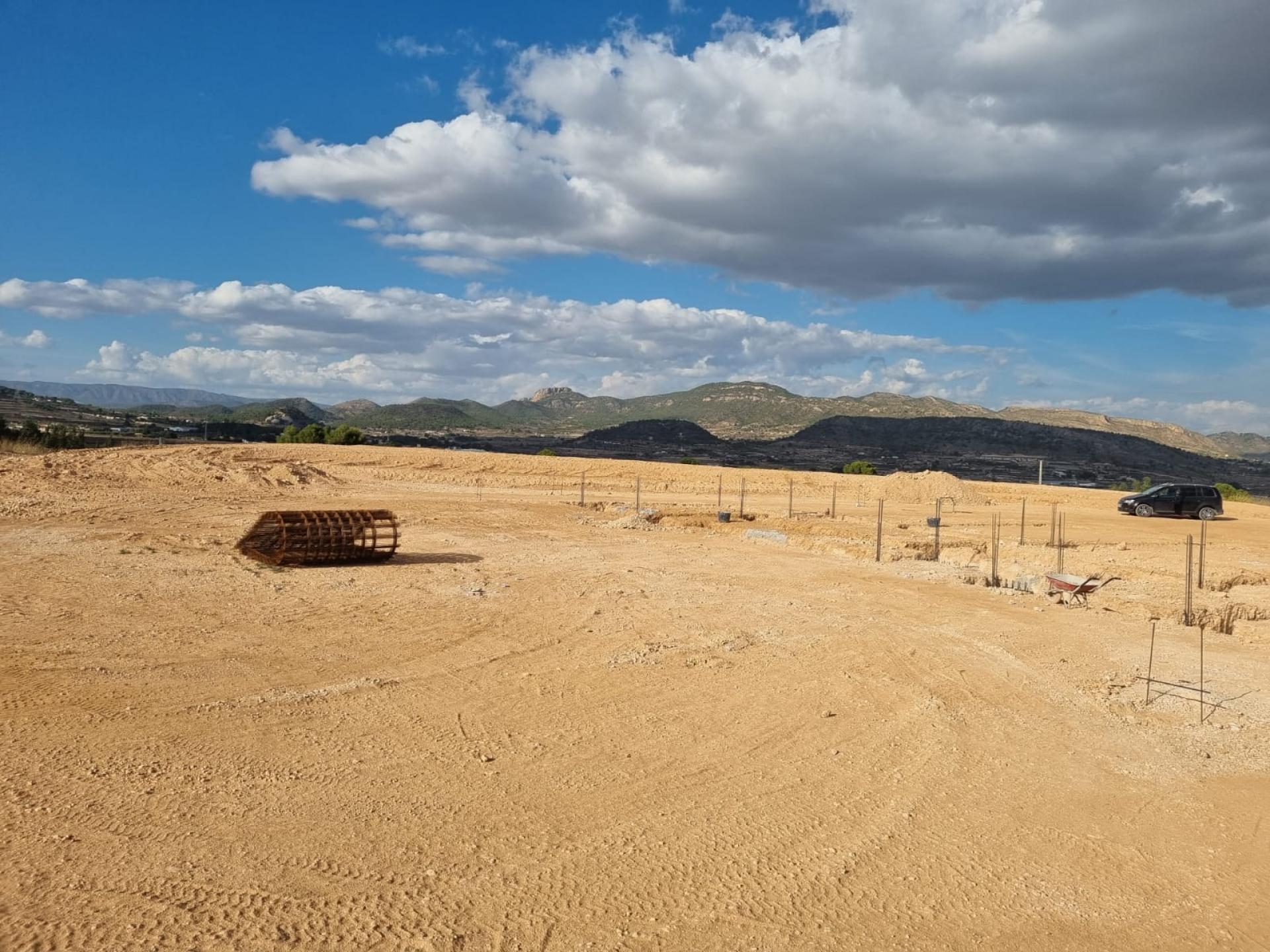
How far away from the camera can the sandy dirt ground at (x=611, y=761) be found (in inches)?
212

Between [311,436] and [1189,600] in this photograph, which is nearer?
[1189,600]

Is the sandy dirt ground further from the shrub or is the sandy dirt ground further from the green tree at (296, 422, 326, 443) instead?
the green tree at (296, 422, 326, 443)

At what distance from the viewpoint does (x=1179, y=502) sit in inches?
1511

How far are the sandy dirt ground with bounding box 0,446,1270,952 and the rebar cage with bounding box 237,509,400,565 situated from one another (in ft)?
1.70

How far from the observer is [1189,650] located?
1307cm

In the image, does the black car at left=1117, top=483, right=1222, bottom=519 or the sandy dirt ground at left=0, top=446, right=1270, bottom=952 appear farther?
the black car at left=1117, top=483, right=1222, bottom=519

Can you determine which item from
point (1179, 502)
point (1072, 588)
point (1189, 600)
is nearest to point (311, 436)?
point (1179, 502)

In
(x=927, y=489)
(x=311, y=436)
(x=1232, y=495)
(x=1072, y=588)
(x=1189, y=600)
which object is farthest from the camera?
(x=311, y=436)

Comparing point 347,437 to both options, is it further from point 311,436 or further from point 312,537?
point 312,537

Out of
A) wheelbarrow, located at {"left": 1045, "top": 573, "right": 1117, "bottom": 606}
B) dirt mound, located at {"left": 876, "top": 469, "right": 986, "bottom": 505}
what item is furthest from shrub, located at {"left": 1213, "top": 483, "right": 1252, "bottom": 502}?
wheelbarrow, located at {"left": 1045, "top": 573, "right": 1117, "bottom": 606}

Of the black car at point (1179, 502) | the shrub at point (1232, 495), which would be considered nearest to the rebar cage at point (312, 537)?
the black car at point (1179, 502)

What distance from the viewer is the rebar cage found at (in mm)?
17688

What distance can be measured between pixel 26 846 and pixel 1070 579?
634 inches

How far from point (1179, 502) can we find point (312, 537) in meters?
37.0
